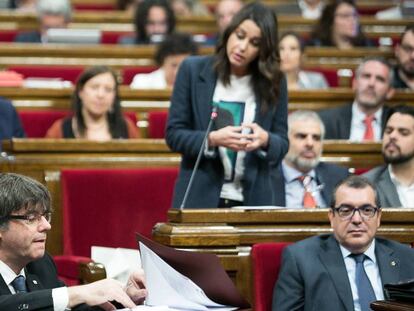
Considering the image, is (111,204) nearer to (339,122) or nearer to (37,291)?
(339,122)

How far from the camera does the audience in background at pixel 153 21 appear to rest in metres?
6.58

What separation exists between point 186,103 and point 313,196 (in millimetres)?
656

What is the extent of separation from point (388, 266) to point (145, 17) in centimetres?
358

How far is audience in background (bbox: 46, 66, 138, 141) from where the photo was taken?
481cm

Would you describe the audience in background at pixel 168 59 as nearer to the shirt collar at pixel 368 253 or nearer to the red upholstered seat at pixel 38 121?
the red upholstered seat at pixel 38 121

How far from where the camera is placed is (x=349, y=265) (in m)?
3.33

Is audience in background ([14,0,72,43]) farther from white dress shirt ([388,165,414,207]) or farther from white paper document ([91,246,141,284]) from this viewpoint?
white paper document ([91,246,141,284])

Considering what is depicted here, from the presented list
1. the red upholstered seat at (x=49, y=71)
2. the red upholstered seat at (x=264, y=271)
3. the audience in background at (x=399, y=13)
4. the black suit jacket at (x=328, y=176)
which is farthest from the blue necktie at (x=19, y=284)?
the audience in background at (x=399, y=13)

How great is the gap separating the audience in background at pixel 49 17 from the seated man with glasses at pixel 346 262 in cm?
357

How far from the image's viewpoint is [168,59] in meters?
5.76

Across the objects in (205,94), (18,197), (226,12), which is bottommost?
(18,197)

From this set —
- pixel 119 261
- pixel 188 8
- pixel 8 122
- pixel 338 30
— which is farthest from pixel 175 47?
pixel 119 261

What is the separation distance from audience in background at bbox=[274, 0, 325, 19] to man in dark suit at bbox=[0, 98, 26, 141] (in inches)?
138

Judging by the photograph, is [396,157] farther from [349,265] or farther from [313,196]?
[349,265]
